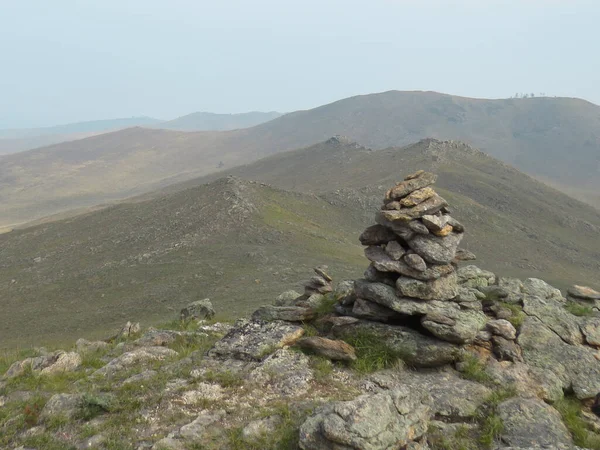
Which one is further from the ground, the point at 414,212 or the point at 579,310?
the point at 414,212

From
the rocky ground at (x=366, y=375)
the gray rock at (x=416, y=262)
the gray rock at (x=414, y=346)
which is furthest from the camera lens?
the gray rock at (x=416, y=262)

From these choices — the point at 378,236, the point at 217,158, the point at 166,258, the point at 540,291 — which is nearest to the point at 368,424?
the point at 378,236

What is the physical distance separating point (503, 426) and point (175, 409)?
24.7ft

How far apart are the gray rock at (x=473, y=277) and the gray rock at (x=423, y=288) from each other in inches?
225

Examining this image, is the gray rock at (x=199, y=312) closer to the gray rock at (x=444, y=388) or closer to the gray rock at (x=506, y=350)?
the gray rock at (x=444, y=388)

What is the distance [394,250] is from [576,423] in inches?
249

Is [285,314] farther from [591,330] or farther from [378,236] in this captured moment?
[591,330]

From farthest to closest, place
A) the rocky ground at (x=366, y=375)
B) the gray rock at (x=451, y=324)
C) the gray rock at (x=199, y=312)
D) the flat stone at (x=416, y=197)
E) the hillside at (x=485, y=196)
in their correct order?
the hillside at (x=485, y=196), the gray rock at (x=199, y=312), the flat stone at (x=416, y=197), the gray rock at (x=451, y=324), the rocky ground at (x=366, y=375)

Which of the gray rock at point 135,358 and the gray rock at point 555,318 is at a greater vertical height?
the gray rock at point 135,358

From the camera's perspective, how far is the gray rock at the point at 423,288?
12766 millimetres

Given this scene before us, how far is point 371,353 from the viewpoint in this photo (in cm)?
1229

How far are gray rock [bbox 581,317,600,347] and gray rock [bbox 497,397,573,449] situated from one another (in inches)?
217

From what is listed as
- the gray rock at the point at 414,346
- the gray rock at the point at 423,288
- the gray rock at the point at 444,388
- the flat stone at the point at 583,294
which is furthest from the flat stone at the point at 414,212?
the flat stone at the point at 583,294

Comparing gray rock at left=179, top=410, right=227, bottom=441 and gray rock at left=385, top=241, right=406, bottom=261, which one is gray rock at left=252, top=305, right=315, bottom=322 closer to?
gray rock at left=385, top=241, right=406, bottom=261
